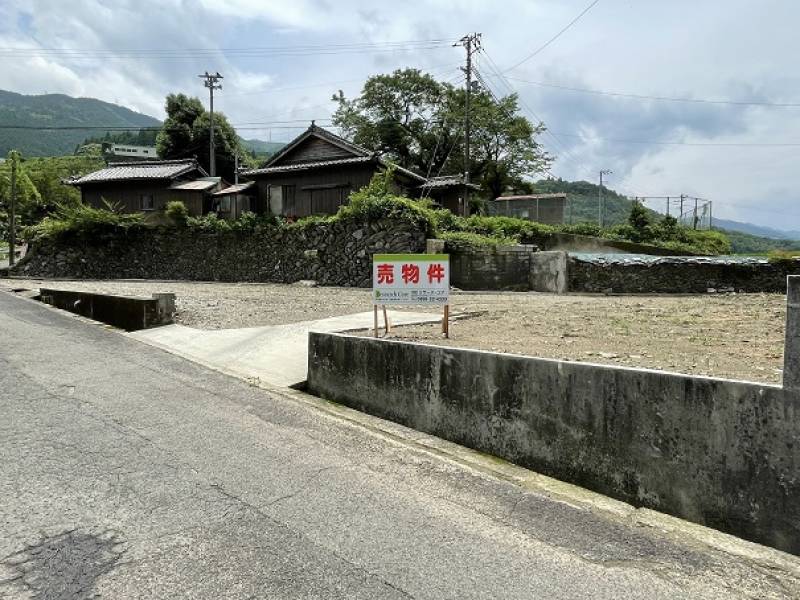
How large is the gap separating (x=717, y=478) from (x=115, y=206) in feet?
112

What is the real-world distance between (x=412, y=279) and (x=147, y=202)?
2923 cm

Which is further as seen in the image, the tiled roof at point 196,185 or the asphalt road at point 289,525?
the tiled roof at point 196,185

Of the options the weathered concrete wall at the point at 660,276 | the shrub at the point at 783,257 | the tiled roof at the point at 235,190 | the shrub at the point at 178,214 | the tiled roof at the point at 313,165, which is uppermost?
the tiled roof at the point at 313,165

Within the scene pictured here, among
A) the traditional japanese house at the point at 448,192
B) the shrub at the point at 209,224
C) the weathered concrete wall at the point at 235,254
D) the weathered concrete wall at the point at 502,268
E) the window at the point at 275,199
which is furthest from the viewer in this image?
the traditional japanese house at the point at 448,192

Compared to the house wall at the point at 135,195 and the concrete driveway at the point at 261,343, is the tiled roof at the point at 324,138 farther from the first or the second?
the concrete driveway at the point at 261,343

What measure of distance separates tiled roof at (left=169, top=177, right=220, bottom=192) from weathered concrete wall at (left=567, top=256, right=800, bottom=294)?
2182 centimetres

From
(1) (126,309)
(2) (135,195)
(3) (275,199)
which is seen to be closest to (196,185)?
(2) (135,195)

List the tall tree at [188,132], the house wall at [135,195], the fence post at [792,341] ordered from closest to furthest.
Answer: the fence post at [792,341] < the house wall at [135,195] < the tall tree at [188,132]

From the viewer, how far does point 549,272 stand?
17.8m

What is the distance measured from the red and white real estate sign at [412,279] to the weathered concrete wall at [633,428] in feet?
3.58

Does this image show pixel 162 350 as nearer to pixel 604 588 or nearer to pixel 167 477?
pixel 167 477

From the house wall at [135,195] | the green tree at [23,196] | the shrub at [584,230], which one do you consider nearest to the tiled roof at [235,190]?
the house wall at [135,195]

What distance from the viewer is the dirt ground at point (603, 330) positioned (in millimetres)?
5160

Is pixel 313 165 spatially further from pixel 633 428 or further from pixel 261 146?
pixel 261 146
